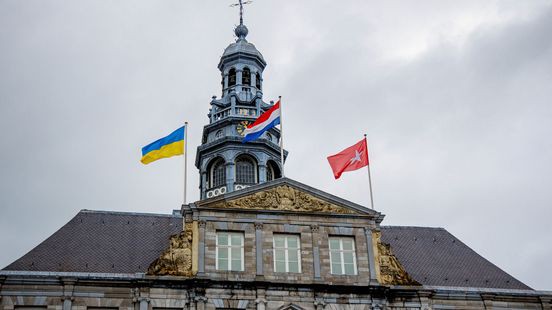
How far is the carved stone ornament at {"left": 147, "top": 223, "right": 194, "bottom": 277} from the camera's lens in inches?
1518

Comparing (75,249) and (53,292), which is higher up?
(75,249)

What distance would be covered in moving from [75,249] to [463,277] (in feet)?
64.7

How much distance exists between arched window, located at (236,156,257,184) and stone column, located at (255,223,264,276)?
11976mm

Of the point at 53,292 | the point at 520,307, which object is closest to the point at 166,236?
the point at 53,292

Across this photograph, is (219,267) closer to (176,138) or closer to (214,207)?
(214,207)

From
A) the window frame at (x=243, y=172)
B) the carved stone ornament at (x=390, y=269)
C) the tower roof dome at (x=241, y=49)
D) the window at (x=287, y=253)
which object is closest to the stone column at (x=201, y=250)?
the window at (x=287, y=253)

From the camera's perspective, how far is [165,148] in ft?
139

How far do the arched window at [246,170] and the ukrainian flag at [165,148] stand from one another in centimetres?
1030

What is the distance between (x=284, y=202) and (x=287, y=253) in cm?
259

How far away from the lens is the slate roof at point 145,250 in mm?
39500

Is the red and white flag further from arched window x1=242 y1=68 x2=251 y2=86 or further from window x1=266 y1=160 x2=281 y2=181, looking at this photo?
arched window x1=242 y1=68 x2=251 y2=86

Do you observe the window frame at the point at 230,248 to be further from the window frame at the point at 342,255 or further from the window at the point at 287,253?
the window frame at the point at 342,255

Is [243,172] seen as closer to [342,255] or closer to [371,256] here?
[342,255]

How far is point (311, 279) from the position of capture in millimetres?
39500
